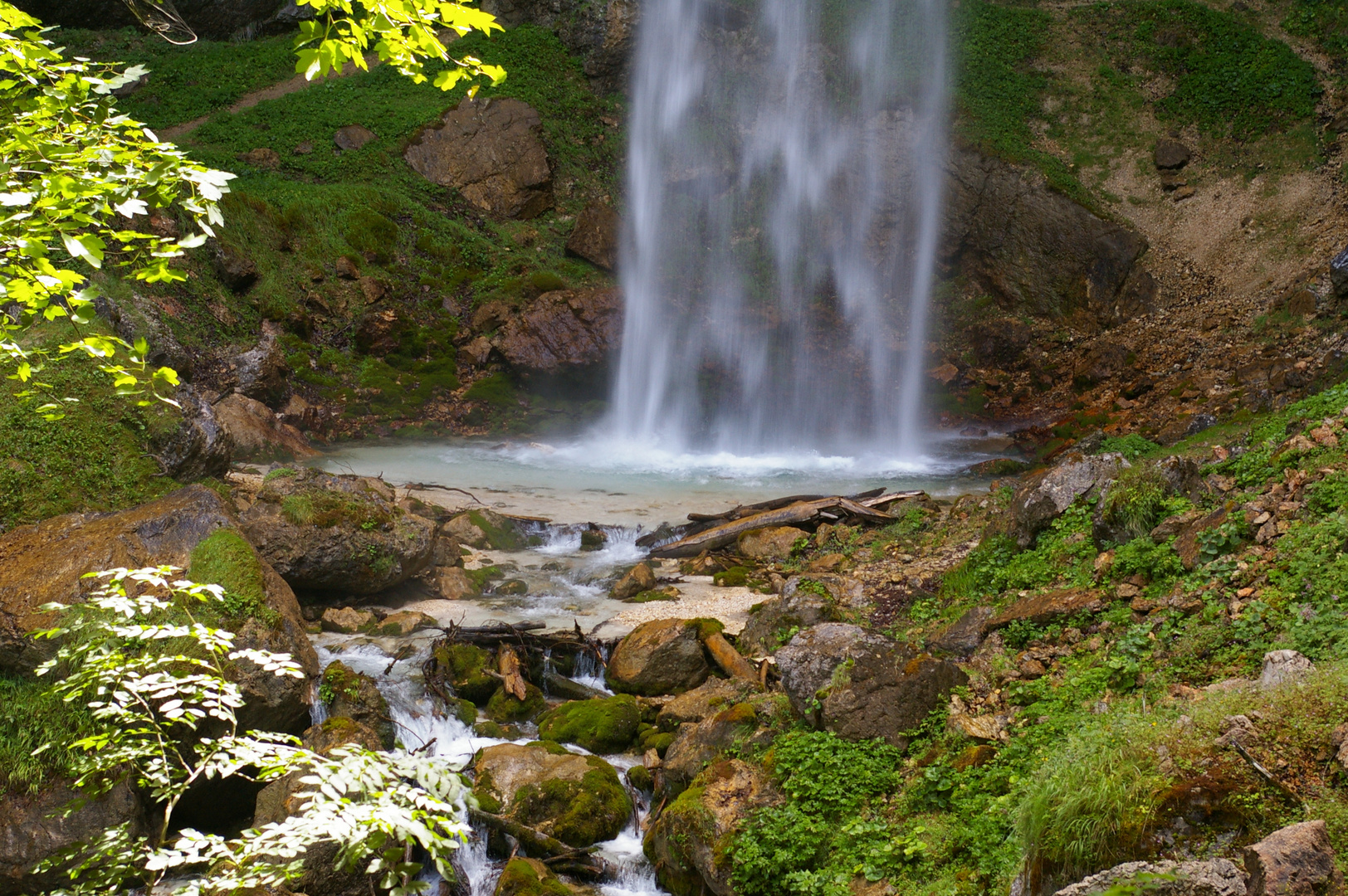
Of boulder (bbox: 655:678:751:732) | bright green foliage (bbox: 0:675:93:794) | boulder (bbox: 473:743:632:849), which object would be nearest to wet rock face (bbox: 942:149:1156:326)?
boulder (bbox: 655:678:751:732)

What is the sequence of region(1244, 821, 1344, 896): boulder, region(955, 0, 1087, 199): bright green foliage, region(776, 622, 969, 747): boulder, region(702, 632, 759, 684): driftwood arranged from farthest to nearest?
region(955, 0, 1087, 199): bright green foliage → region(702, 632, 759, 684): driftwood → region(776, 622, 969, 747): boulder → region(1244, 821, 1344, 896): boulder

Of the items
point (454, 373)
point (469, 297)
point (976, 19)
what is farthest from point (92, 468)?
point (976, 19)

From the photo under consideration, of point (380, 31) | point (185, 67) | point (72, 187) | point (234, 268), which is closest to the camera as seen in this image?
point (72, 187)

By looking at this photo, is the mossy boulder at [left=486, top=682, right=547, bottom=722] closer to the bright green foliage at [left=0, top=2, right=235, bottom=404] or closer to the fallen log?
the fallen log

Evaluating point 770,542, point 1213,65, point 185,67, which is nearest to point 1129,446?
point 770,542

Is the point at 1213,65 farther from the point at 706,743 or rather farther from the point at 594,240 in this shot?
the point at 706,743

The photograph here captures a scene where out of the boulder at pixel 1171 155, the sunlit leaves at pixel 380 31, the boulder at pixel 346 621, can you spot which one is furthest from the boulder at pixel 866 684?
the boulder at pixel 1171 155

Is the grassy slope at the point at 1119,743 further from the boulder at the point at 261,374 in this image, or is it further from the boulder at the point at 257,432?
the boulder at the point at 261,374

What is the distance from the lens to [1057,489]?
7195 millimetres

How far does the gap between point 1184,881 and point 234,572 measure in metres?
6.54

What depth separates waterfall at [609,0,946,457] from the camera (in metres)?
21.8

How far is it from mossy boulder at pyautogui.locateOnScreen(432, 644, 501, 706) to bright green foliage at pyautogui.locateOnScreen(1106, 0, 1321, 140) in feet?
81.4

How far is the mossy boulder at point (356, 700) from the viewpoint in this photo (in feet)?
21.0

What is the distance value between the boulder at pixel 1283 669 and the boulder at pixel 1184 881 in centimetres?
121
